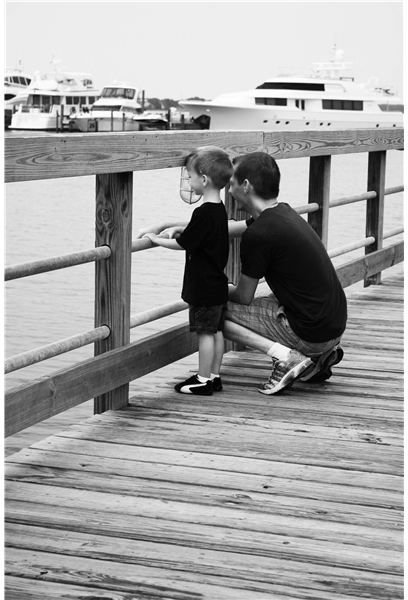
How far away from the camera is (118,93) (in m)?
79.9

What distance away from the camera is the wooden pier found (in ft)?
8.18

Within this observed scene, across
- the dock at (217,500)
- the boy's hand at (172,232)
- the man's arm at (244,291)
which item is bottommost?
the dock at (217,500)

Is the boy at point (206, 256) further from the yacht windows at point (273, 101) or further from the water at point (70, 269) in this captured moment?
the yacht windows at point (273, 101)

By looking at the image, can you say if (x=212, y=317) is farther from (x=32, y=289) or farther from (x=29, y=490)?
(x=32, y=289)

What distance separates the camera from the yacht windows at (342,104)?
68000mm

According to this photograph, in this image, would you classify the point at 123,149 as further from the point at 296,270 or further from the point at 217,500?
the point at 217,500

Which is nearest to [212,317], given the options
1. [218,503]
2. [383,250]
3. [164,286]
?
[218,503]

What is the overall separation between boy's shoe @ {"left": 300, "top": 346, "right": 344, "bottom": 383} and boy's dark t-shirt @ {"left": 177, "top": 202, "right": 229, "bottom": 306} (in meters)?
0.50

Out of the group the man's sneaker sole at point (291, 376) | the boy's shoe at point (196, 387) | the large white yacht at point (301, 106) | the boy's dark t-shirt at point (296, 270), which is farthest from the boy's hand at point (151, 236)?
the large white yacht at point (301, 106)

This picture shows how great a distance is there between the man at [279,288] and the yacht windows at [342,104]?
65.2m

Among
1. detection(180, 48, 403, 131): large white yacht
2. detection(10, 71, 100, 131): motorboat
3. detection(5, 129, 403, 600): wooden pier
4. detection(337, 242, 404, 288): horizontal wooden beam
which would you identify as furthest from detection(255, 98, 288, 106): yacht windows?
detection(5, 129, 403, 600): wooden pier

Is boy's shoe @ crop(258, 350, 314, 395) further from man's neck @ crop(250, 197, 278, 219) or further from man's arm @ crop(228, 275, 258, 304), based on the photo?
man's neck @ crop(250, 197, 278, 219)

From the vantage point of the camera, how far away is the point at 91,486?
3.06m

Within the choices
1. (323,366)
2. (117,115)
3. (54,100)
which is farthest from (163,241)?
(54,100)
